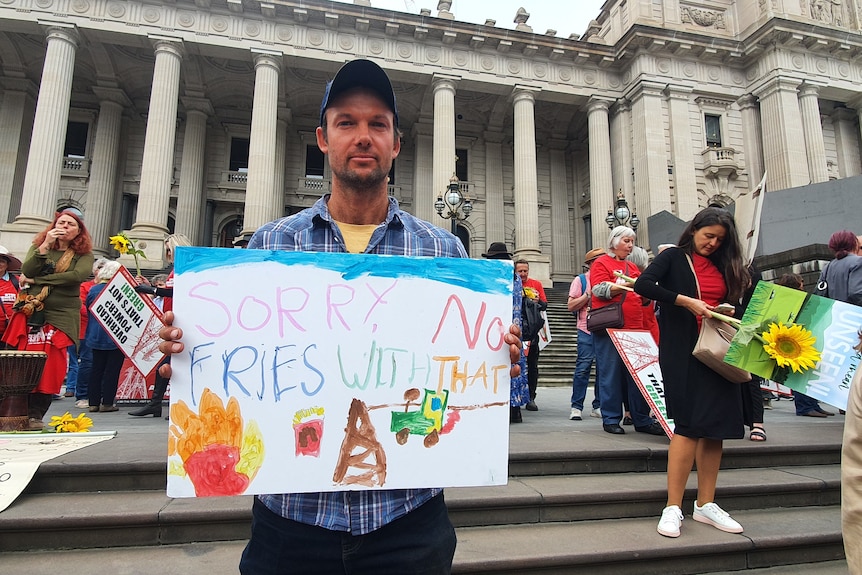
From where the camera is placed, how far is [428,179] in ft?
91.1

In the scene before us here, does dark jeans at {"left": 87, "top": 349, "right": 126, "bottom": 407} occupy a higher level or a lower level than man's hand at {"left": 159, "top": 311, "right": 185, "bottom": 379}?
lower

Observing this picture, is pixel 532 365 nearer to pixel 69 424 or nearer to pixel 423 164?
pixel 69 424

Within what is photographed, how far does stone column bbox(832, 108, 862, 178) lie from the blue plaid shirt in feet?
111

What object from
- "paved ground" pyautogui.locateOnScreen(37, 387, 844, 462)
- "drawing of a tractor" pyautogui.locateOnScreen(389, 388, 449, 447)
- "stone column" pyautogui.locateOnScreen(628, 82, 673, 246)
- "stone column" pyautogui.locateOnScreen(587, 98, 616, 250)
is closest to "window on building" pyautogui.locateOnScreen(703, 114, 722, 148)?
"stone column" pyautogui.locateOnScreen(628, 82, 673, 246)

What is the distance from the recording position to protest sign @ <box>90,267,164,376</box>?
6375 millimetres

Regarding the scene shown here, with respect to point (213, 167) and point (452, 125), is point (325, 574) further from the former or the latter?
point (213, 167)

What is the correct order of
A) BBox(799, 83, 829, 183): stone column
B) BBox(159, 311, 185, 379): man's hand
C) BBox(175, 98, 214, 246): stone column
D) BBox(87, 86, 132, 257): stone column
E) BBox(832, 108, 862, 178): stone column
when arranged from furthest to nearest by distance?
1. BBox(832, 108, 862, 178): stone column
2. BBox(175, 98, 214, 246): stone column
3. BBox(87, 86, 132, 257): stone column
4. BBox(799, 83, 829, 183): stone column
5. BBox(159, 311, 185, 379): man's hand

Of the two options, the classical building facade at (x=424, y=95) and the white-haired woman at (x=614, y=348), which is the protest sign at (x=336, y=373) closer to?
the white-haired woman at (x=614, y=348)

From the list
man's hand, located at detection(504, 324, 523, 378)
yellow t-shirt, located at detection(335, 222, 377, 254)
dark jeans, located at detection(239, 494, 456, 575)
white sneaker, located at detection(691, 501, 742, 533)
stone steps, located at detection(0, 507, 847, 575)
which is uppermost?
yellow t-shirt, located at detection(335, 222, 377, 254)

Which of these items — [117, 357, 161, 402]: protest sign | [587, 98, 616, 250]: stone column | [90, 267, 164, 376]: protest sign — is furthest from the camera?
[587, 98, 616, 250]: stone column

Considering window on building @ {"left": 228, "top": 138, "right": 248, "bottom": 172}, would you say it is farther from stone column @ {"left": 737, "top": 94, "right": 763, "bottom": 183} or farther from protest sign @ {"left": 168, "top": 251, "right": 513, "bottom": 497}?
protest sign @ {"left": 168, "top": 251, "right": 513, "bottom": 497}

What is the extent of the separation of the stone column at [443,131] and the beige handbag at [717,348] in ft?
64.7

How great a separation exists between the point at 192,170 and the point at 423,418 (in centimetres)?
2696

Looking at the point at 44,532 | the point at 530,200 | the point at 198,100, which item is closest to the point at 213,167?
the point at 198,100
